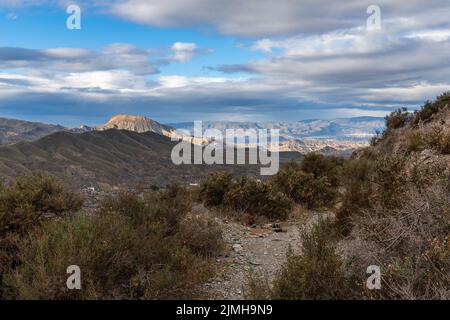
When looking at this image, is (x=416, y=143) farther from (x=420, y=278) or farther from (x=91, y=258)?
(x=91, y=258)

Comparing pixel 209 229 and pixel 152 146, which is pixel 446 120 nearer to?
pixel 209 229

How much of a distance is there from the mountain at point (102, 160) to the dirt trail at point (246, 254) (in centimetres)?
7281

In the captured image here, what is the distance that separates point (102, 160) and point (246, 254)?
11716 cm

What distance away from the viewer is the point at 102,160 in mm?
120375

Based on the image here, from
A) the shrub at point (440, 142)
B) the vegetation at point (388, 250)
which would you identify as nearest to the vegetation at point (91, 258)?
the vegetation at point (388, 250)

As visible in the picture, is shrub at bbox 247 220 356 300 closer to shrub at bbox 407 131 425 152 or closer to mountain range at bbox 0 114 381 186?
shrub at bbox 407 131 425 152

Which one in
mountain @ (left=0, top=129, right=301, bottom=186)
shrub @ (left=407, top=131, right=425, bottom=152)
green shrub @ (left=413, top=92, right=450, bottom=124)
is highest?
green shrub @ (left=413, top=92, right=450, bottom=124)

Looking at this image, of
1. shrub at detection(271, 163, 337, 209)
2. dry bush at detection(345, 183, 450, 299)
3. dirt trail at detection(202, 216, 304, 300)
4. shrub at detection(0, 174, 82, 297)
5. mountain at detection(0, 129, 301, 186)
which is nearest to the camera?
dry bush at detection(345, 183, 450, 299)

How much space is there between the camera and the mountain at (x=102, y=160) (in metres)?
96.8

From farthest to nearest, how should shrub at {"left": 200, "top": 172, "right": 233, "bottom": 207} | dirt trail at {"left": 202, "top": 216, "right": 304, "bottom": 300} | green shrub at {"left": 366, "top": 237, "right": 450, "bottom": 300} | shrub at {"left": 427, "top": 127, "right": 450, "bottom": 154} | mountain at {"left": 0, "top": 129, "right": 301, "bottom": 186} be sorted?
1. mountain at {"left": 0, "top": 129, "right": 301, "bottom": 186}
2. shrub at {"left": 200, "top": 172, "right": 233, "bottom": 207}
3. shrub at {"left": 427, "top": 127, "right": 450, "bottom": 154}
4. dirt trail at {"left": 202, "top": 216, "right": 304, "bottom": 300}
5. green shrub at {"left": 366, "top": 237, "right": 450, "bottom": 300}

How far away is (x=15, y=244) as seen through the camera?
21.8 feet

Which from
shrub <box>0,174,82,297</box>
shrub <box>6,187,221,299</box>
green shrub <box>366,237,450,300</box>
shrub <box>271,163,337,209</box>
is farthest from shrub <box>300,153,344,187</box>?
green shrub <box>366,237,450,300</box>

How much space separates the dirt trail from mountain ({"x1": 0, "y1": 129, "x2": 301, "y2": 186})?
239 feet

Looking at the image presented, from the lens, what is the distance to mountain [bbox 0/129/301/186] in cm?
9681
